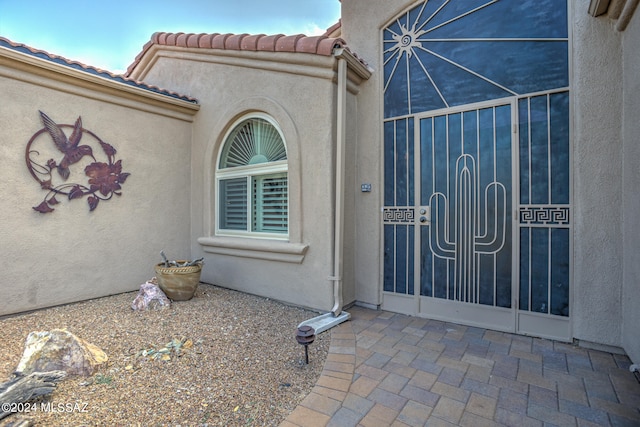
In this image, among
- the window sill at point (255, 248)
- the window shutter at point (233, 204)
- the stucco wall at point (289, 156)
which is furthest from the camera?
the window shutter at point (233, 204)

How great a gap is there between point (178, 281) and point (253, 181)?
80.1 inches

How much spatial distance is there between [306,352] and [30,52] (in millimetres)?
5377

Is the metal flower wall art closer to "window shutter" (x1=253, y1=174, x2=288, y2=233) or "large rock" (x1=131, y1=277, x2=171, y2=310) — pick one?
"large rock" (x1=131, y1=277, x2=171, y2=310)

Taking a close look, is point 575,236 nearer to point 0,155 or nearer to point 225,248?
point 225,248

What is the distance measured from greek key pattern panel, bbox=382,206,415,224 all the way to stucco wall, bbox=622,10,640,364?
2.20m

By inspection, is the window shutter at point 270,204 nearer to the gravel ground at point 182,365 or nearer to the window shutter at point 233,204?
the window shutter at point 233,204

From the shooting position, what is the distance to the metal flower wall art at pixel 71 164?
4.38 m

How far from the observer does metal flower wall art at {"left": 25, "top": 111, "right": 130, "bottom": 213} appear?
14.4 feet

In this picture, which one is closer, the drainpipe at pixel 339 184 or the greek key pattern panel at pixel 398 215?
the drainpipe at pixel 339 184

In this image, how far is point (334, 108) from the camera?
433cm

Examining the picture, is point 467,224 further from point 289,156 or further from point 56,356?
point 56,356

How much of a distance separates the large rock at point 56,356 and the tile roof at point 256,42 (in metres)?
4.31

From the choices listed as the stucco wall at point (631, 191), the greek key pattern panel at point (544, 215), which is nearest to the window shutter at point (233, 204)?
the greek key pattern panel at point (544, 215)

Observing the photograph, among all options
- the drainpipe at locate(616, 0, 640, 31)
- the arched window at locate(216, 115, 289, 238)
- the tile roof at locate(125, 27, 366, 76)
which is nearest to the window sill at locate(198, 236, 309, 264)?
the arched window at locate(216, 115, 289, 238)
